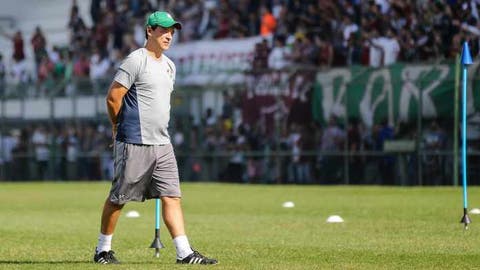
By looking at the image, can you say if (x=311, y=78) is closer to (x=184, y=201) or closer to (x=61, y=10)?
(x=184, y=201)

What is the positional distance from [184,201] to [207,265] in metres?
14.5

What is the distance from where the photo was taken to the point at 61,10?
47.0m

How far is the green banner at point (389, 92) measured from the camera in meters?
29.8

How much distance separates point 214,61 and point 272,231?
20.1m

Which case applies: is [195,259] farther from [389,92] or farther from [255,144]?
[255,144]

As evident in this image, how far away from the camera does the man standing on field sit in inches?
420

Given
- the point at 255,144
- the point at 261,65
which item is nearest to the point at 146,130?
the point at 261,65

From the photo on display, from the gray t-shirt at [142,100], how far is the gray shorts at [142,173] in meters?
0.09

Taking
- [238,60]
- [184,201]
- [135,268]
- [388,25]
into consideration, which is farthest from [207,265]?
[238,60]

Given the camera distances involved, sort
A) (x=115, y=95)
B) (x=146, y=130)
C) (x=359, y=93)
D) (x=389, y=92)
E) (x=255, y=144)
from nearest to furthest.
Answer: (x=115, y=95) → (x=146, y=130) → (x=389, y=92) → (x=359, y=93) → (x=255, y=144)

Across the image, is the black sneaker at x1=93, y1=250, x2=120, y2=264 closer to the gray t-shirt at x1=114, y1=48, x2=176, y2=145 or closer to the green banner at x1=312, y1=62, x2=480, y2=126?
the gray t-shirt at x1=114, y1=48, x2=176, y2=145

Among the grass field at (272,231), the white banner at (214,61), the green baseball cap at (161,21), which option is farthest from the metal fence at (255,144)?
the green baseball cap at (161,21)

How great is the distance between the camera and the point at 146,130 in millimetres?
10758

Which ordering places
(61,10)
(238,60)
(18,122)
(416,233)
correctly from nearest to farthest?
1. (416,233)
2. (238,60)
3. (18,122)
4. (61,10)
